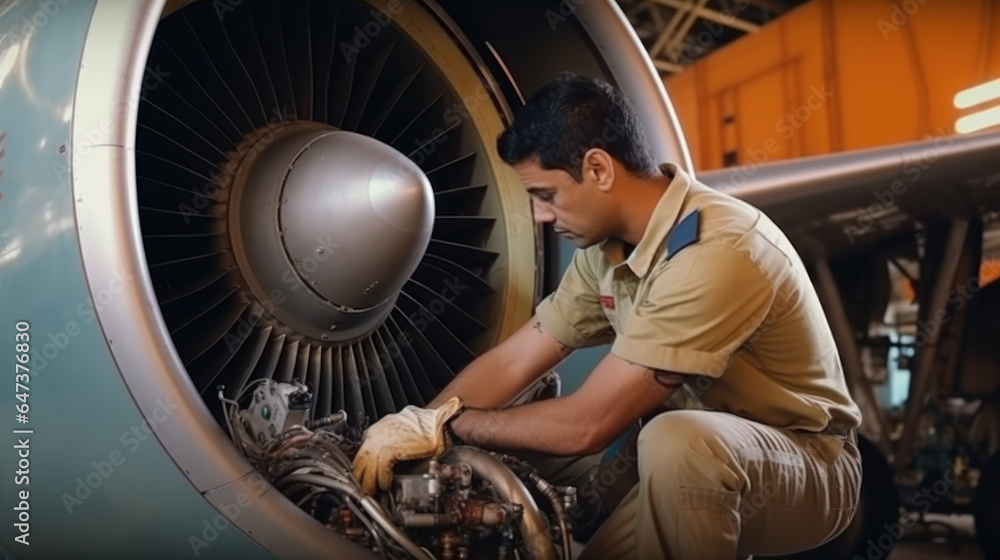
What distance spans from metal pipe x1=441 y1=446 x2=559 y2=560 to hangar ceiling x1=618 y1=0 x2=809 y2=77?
23.8 feet

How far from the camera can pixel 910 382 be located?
3717mm

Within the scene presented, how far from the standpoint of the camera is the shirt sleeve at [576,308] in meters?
2.04

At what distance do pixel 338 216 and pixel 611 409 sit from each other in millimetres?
614

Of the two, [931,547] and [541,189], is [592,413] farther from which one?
[931,547]

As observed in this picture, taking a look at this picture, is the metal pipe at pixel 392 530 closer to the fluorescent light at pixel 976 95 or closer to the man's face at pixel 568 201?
the man's face at pixel 568 201

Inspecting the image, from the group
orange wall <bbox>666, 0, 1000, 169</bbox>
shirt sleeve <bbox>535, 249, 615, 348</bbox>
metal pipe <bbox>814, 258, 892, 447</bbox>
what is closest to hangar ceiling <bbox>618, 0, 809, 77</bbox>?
orange wall <bbox>666, 0, 1000, 169</bbox>

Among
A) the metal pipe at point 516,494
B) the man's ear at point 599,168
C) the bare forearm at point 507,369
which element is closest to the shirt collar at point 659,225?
the man's ear at point 599,168

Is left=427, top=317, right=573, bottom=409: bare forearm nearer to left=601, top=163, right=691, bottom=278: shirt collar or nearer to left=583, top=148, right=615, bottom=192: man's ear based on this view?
left=601, top=163, right=691, bottom=278: shirt collar

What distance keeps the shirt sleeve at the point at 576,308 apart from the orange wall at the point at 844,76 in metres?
2.78

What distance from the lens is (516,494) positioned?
1.56 meters

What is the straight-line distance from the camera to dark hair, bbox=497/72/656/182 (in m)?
1.72

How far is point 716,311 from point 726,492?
0.31m

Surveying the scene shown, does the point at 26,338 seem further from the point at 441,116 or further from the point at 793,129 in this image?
the point at 793,129

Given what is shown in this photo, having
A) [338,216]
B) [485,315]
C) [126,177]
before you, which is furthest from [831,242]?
[126,177]
